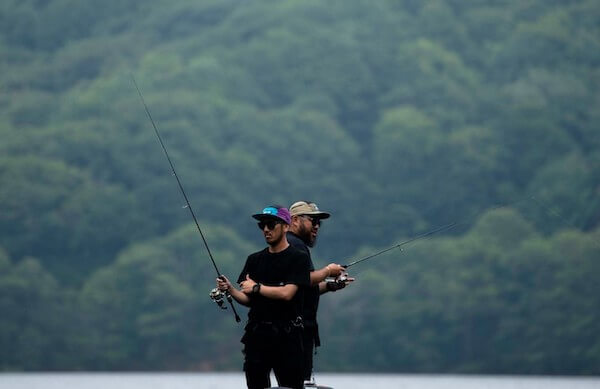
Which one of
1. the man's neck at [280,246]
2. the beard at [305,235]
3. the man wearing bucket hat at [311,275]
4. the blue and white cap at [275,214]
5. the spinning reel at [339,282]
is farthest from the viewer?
the beard at [305,235]

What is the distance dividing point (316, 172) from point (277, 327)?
48.3 meters

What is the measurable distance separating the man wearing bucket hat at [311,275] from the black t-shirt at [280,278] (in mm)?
197

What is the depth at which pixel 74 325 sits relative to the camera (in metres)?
49.6

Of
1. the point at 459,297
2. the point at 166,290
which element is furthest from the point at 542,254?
the point at 166,290

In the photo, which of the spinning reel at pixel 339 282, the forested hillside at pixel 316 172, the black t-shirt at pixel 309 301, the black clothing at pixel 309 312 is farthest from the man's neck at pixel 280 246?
the forested hillside at pixel 316 172

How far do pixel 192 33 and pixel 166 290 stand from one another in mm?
20426

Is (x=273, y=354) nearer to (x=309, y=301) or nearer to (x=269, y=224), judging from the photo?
(x=269, y=224)

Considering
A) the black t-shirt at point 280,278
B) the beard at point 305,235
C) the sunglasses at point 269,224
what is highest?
the beard at point 305,235

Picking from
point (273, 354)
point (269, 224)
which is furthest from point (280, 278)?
point (273, 354)

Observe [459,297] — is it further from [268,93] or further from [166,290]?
[268,93]

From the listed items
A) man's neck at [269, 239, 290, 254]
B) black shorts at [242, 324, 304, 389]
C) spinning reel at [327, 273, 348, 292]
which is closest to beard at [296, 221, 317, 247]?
spinning reel at [327, 273, 348, 292]

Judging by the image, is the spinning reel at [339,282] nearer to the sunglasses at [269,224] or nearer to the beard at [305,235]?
the beard at [305,235]

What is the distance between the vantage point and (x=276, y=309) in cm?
836

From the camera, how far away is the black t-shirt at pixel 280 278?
8.34m
